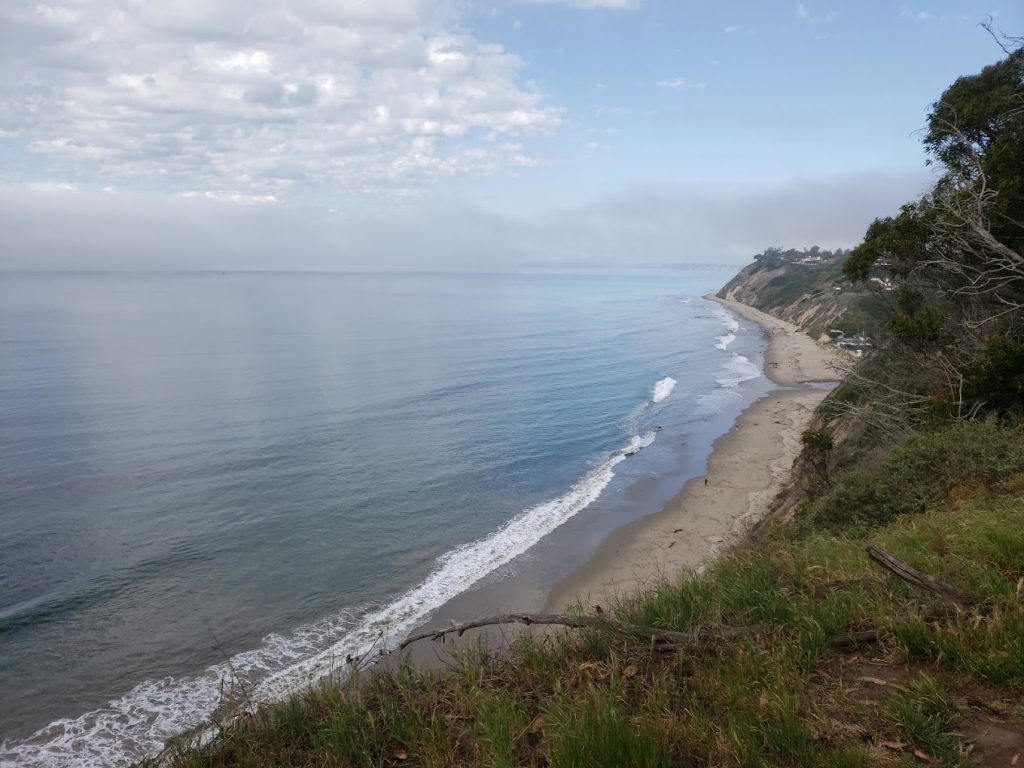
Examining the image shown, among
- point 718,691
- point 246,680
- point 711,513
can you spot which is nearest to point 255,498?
point 246,680

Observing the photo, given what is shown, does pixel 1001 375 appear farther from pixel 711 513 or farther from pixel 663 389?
pixel 663 389

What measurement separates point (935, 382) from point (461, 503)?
43.6ft

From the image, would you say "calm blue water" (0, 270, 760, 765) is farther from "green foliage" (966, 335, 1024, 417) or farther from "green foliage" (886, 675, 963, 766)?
"green foliage" (966, 335, 1024, 417)

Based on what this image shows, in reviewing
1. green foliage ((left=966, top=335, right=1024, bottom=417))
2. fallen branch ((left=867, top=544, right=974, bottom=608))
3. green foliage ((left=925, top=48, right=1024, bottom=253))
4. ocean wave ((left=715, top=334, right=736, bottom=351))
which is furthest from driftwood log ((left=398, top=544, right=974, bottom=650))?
ocean wave ((left=715, top=334, right=736, bottom=351))

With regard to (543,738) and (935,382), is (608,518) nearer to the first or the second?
(935,382)

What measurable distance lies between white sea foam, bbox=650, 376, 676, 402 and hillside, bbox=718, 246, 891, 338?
1118cm

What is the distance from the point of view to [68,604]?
14.9 meters

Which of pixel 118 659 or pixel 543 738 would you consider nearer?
pixel 543 738

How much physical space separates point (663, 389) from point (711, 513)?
22245mm

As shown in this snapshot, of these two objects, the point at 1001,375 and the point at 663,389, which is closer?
the point at 1001,375

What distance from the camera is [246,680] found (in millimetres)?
12000

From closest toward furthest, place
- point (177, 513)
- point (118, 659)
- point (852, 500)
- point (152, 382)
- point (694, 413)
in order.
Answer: point (852, 500), point (118, 659), point (177, 513), point (694, 413), point (152, 382)

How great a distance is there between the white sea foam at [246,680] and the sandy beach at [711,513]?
8.47 feet

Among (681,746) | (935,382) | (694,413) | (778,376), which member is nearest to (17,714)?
(681,746)
